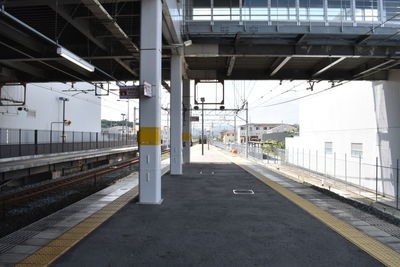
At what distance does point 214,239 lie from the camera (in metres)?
5.03

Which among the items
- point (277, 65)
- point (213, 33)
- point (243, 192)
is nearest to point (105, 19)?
point (213, 33)

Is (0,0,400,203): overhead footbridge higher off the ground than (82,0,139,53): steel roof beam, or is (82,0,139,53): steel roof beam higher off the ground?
(0,0,400,203): overhead footbridge

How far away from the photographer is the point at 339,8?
13008 mm

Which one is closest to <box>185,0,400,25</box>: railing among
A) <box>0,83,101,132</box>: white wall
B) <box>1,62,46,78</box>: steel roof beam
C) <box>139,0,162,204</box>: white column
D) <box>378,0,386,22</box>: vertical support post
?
<box>378,0,386,22</box>: vertical support post

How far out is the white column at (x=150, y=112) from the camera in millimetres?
7566

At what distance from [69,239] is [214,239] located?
2.59 meters

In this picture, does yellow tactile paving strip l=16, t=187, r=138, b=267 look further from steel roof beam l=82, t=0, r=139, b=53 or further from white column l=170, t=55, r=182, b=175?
white column l=170, t=55, r=182, b=175

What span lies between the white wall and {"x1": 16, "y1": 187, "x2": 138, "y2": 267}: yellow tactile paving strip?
851 inches

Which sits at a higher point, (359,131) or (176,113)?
(176,113)

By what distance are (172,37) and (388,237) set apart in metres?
10.1

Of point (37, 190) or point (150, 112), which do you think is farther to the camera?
point (37, 190)

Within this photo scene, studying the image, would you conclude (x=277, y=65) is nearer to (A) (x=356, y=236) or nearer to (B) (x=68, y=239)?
(A) (x=356, y=236)

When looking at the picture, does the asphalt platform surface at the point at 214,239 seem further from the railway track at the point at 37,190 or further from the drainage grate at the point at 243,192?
the railway track at the point at 37,190

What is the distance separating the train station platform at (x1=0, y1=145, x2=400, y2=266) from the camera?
4.24 meters
